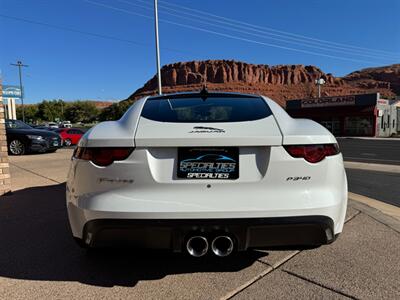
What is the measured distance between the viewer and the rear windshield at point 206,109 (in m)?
2.64

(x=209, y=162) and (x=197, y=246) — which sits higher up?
(x=209, y=162)

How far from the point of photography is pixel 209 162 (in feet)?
7.71

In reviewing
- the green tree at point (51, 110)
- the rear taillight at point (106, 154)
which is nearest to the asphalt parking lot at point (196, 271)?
the rear taillight at point (106, 154)

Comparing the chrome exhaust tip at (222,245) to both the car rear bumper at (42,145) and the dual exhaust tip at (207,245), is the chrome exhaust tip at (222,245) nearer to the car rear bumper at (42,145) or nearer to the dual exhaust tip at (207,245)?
the dual exhaust tip at (207,245)

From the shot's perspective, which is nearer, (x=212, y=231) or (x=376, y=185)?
(x=212, y=231)

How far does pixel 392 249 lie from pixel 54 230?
346cm

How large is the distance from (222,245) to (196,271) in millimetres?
598

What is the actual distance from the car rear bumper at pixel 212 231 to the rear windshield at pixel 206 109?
0.76m

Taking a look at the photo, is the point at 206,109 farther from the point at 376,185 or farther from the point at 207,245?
the point at 376,185

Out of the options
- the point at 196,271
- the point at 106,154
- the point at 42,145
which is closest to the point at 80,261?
the point at 196,271

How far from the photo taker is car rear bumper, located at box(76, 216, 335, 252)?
228 centimetres

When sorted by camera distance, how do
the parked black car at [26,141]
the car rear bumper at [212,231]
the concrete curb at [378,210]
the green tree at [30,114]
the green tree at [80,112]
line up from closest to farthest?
the car rear bumper at [212,231] → the concrete curb at [378,210] → the parked black car at [26,141] → the green tree at [30,114] → the green tree at [80,112]

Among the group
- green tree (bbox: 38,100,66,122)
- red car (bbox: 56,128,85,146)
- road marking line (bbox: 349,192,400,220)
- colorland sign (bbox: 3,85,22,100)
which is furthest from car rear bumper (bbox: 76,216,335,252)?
green tree (bbox: 38,100,66,122)

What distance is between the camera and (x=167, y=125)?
2494 mm
